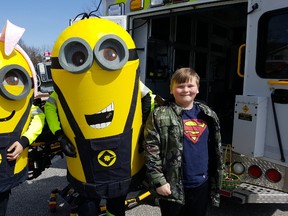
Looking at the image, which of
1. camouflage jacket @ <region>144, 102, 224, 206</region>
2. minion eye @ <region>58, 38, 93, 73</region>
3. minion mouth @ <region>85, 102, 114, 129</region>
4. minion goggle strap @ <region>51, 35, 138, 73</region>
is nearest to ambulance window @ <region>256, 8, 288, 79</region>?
camouflage jacket @ <region>144, 102, 224, 206</region>

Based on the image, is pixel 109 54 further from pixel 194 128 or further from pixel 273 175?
pixel 273 175

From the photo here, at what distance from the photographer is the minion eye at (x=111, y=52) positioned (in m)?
1.84

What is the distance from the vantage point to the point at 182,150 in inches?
77.7

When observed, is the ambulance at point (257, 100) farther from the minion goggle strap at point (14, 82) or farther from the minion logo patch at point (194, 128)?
the minion goggle strap at point (14, 82)

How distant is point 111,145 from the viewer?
6.45ft

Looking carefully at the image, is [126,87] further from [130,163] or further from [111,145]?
[130,163]

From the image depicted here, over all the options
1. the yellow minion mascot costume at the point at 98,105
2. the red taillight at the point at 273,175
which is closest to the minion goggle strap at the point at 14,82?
the yellow minion mascot costume at the point at 98,105

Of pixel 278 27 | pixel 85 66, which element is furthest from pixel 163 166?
pixel 278 27

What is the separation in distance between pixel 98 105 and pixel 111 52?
33 cm

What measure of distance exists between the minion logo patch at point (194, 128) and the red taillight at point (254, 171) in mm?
1069

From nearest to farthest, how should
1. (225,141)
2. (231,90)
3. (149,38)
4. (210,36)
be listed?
(225,141)
(149,38)
(210,36)
(231,90)

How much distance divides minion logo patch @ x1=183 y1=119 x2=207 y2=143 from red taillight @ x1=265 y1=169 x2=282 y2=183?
3.52 ft

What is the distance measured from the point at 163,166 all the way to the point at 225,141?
1.87 meters

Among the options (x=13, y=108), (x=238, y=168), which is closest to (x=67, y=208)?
(x=13, y=108)
